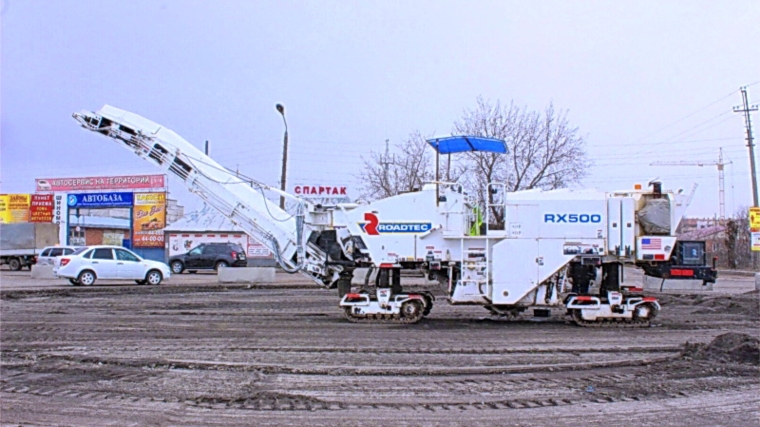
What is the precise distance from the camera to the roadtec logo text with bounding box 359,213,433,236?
12.8 meters

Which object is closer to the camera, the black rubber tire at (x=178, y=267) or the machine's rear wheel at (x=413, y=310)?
the machine's rear wheel at (x=413, y=310)

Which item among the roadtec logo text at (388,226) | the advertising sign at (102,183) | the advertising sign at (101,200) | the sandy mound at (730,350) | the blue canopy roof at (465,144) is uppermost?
the advertising sign at (102,183)

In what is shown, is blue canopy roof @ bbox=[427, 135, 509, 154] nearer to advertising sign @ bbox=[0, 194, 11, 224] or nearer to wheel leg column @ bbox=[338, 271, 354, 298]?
wheel leg column @ bbox=[338, 271, 354, 298]

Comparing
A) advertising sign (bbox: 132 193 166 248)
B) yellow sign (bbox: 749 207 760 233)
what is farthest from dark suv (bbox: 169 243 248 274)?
yellow sign (bbox: 749 207 760 233)

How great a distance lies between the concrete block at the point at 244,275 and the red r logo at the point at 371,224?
15824 millimetres

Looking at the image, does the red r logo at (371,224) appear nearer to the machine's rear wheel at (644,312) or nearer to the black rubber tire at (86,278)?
the machine's rear wheel at (644,312)

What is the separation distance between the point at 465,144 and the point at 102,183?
58.1m

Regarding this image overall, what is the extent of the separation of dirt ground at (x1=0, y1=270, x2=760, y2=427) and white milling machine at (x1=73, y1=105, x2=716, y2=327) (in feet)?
1.96

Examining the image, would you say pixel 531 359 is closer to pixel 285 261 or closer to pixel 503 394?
pixel 503 394

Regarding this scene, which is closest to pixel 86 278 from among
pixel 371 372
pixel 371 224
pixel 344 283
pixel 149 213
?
pixel 344 283

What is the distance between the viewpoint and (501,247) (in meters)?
12.6

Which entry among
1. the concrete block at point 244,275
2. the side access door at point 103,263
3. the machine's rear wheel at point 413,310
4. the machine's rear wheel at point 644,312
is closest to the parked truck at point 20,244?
the side access door at point 103,263

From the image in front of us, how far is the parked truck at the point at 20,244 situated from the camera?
43094 mm

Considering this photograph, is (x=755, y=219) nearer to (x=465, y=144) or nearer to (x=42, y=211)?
(x=465, y=144)
